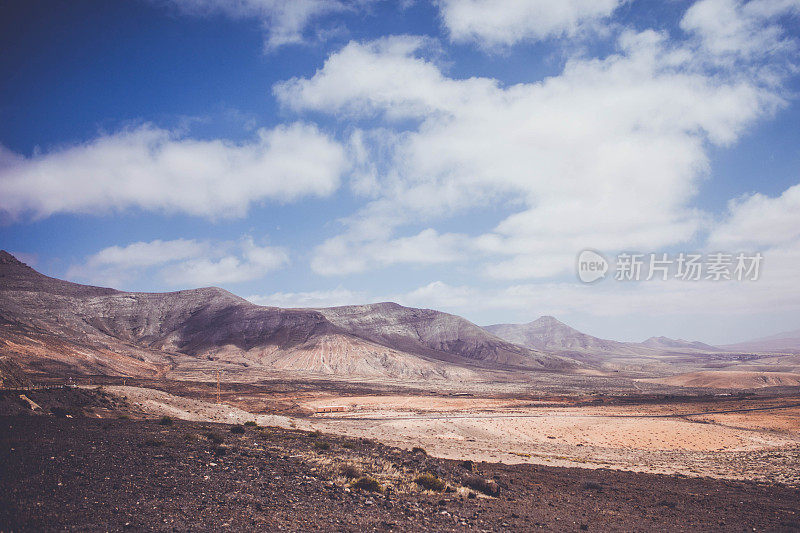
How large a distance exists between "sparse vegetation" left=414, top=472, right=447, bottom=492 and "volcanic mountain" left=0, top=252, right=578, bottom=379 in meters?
85.3

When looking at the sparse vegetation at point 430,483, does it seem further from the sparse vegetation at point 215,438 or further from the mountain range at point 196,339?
the mountain range at point 196,339

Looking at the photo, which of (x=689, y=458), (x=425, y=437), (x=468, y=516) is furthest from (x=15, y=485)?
(x=689, y=458)

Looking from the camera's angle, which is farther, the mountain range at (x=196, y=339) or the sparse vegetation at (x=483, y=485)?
the mountain range at (x=196, y=339)

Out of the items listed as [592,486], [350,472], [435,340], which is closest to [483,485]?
[350,472]

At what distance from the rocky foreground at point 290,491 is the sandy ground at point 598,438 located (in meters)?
6.94

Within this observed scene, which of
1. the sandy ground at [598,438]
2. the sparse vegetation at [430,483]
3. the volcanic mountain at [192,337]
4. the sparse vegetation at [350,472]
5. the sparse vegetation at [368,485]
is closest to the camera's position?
the sparse vegetation at [368,485]

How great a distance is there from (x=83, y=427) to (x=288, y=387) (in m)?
70.9

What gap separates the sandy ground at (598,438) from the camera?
26.9 m

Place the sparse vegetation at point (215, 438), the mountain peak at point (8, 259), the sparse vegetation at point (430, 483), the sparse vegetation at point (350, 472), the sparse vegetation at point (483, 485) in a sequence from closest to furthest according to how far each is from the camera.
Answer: the sparse vegetation at point (430, 483) → the sparse vegetation at point (350, 472) → the sparse vegetation at point (483, 485) → the sparse vegetation at point (215, 438) → the mountain peak at point (8, 259)

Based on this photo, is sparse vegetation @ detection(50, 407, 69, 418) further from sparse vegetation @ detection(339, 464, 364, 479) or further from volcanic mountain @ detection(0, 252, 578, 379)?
volcanic mountain @ detection(0, 252, 578, 379)

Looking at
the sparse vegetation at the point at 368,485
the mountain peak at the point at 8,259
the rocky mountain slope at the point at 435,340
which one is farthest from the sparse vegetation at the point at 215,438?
the mountain peak at the point at 8,259

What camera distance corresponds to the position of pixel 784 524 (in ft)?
46.8

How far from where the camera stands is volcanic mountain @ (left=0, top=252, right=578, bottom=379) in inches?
3588

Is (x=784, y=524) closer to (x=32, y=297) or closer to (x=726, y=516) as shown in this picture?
(x=726, y=516)
